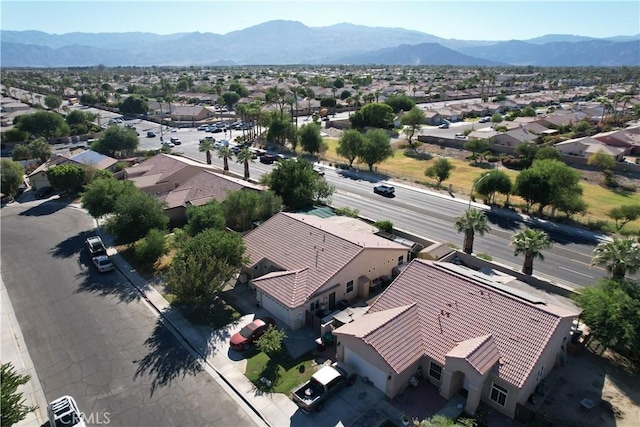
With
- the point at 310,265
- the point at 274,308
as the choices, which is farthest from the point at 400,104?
the point at 274,308

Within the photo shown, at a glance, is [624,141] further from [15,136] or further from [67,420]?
[15,136]

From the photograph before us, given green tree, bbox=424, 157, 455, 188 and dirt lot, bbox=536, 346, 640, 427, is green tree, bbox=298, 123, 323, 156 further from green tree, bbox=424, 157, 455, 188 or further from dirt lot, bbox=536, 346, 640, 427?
dirt lot, bbox=536, 346, 640, 427

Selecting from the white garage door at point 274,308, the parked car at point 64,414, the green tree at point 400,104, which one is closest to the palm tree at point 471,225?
the white garage door at point 274,308

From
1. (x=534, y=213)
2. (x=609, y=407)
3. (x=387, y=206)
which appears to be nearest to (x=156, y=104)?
(x=387, y=206)

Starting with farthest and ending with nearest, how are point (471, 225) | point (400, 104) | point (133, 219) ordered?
point (400, 104)
point (133, 219)
point (471, 225)

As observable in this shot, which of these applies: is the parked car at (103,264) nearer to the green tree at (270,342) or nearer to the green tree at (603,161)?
the green tree at (270,342)

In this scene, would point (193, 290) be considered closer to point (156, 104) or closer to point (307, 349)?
point (307, 349)
